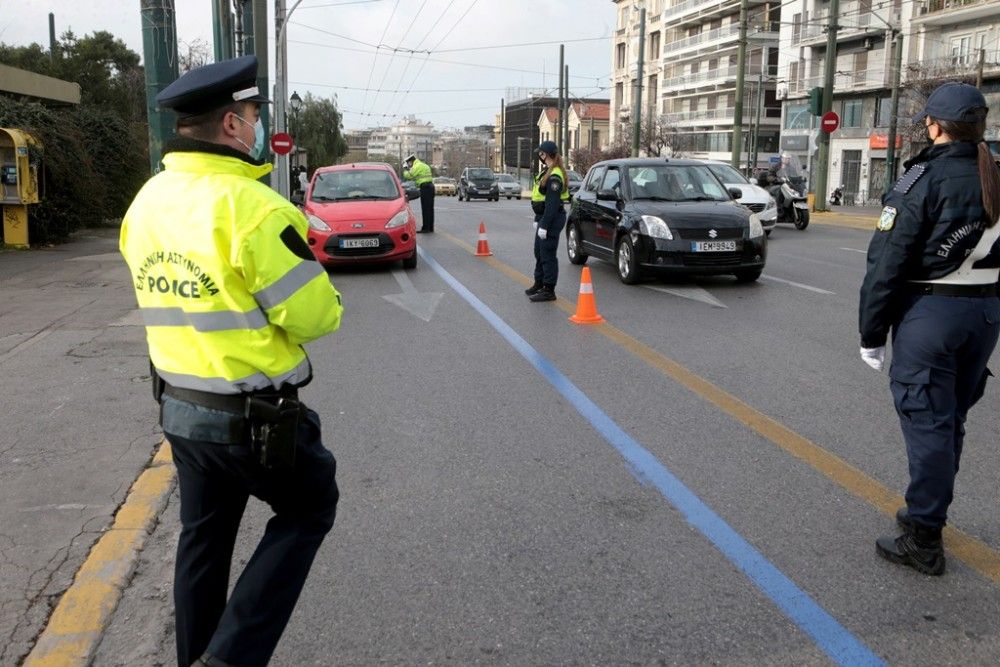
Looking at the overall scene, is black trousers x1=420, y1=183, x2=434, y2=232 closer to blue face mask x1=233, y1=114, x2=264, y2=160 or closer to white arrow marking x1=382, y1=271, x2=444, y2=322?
white arrow marking x1=382, y1=271, x2=444, y2=322

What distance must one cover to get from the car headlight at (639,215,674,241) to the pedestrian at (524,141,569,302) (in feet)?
4.57

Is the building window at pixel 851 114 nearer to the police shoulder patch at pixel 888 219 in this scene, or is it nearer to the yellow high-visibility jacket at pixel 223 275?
the police shoulder patch at pixel 888 219

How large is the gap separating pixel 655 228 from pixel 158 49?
605cm

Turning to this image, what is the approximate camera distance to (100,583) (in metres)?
3.69

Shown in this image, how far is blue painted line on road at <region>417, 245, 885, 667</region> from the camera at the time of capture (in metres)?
3.24

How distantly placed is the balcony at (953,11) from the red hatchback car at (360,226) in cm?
3988

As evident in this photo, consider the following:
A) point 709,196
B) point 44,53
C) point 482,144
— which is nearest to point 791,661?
point 709,196

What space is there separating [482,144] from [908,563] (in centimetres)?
19429

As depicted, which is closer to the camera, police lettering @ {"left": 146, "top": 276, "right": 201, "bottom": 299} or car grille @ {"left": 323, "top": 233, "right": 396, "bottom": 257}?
police lettering @ {"left": 146, "top": 276, "right": 201, "bottom": 299}

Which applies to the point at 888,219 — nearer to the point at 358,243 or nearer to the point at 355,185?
the point at 358,243

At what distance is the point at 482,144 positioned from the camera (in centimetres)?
19400

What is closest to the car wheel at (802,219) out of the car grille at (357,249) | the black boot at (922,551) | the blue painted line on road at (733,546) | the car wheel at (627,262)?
the car wheel at (627,262)

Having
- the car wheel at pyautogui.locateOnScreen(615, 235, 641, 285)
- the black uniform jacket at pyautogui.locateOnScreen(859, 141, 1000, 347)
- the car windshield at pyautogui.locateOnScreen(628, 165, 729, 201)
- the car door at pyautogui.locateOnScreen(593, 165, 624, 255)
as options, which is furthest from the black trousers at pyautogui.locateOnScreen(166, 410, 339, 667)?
the car windshield at pyautogui.locateOnScreen(628, 165, 729, 201)

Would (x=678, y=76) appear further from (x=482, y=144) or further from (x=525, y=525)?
(x=482, y=144)
